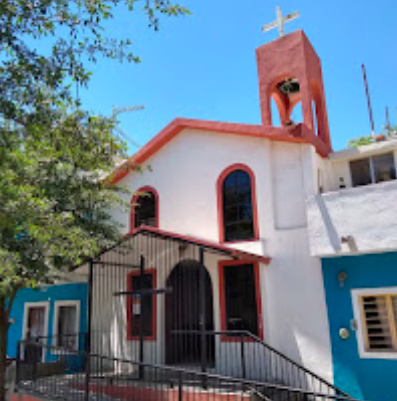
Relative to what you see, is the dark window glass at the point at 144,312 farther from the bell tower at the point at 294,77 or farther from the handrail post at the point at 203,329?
the bell tower at the point at 294,77

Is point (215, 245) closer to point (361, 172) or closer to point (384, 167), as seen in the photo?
point (361, 172)

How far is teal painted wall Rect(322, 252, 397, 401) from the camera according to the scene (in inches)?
316

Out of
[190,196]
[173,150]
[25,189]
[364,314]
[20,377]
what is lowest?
[20,377]

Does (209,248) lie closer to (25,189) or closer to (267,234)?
(267,234)

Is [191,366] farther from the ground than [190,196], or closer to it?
closer to it

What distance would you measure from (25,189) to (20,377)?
17.2 ft

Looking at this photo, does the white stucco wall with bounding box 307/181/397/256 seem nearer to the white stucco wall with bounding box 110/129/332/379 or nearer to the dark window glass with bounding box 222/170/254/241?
the white stucco wall with bounding box 110/129/332/379

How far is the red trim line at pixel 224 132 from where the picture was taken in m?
9.91

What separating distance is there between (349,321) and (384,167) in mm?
4387

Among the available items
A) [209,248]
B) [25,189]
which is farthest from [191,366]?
[25,189]

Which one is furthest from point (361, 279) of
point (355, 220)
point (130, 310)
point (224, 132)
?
point (130, 310)

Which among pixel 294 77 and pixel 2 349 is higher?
pixel 294 77

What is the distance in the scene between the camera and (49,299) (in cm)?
1353

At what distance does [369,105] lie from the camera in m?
14.5
